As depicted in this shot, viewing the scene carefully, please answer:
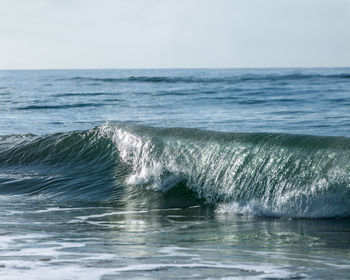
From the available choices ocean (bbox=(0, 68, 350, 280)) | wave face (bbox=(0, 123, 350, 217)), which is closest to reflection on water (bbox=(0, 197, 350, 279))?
ocean (bbox=(0, 68, 350, 280))

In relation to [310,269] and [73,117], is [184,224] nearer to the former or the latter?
[310,269]

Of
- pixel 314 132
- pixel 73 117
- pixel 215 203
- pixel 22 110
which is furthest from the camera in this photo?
pixel 22 110

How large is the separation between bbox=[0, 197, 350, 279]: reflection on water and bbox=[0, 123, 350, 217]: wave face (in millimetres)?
464

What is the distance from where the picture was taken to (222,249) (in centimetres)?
579

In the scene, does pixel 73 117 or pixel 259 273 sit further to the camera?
pixel 73 117

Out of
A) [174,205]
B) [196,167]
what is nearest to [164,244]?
[174,205]

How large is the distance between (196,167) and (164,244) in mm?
3763

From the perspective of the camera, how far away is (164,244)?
6.10 meters

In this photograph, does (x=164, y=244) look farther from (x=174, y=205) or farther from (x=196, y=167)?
(x=196, y=167)

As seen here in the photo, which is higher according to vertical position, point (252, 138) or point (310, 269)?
point (252, 138)

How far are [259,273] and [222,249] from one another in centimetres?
95

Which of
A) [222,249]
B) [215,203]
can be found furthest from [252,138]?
[222,249]

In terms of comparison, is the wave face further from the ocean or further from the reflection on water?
the reflection on water

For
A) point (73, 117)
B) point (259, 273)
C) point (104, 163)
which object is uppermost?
point (73, 117)
